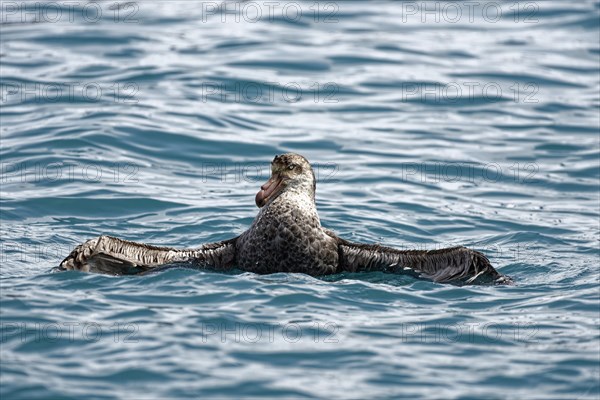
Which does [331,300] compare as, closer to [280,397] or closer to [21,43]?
[280,397]

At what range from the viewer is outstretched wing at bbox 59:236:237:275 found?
10.2m

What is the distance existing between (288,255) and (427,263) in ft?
4.14

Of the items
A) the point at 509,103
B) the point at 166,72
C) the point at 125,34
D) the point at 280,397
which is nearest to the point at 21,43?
the point at 125,34

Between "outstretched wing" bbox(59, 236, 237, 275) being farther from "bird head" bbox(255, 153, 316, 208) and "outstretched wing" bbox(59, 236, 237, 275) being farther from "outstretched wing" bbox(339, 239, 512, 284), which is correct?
"outstretched wing" bbox(339, 239, 512, 284)

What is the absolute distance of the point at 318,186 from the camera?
15.2 meters

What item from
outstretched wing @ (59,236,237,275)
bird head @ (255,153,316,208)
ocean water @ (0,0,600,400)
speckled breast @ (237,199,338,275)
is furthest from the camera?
bird head @ (255,153,316,208)

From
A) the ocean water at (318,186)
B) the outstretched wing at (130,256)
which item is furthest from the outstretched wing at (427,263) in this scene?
the outstretched wing at (130,256)

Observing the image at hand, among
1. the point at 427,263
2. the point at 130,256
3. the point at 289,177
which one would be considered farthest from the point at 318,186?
the point at 130,256

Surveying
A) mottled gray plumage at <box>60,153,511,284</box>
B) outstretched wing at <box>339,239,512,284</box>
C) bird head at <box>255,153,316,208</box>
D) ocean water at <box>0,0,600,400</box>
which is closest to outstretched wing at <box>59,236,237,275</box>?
mottled gray plumage at <box>60,153,511,284</box>

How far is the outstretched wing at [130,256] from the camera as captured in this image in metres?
10.2

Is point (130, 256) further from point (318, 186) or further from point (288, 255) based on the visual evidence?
point (318, 186)

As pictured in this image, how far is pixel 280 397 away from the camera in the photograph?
7766 millimetres

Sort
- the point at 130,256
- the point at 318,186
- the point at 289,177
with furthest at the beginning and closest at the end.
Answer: the point at 318,186 < the point at 289,177 < the point at 130,256

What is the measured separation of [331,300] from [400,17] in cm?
1541
